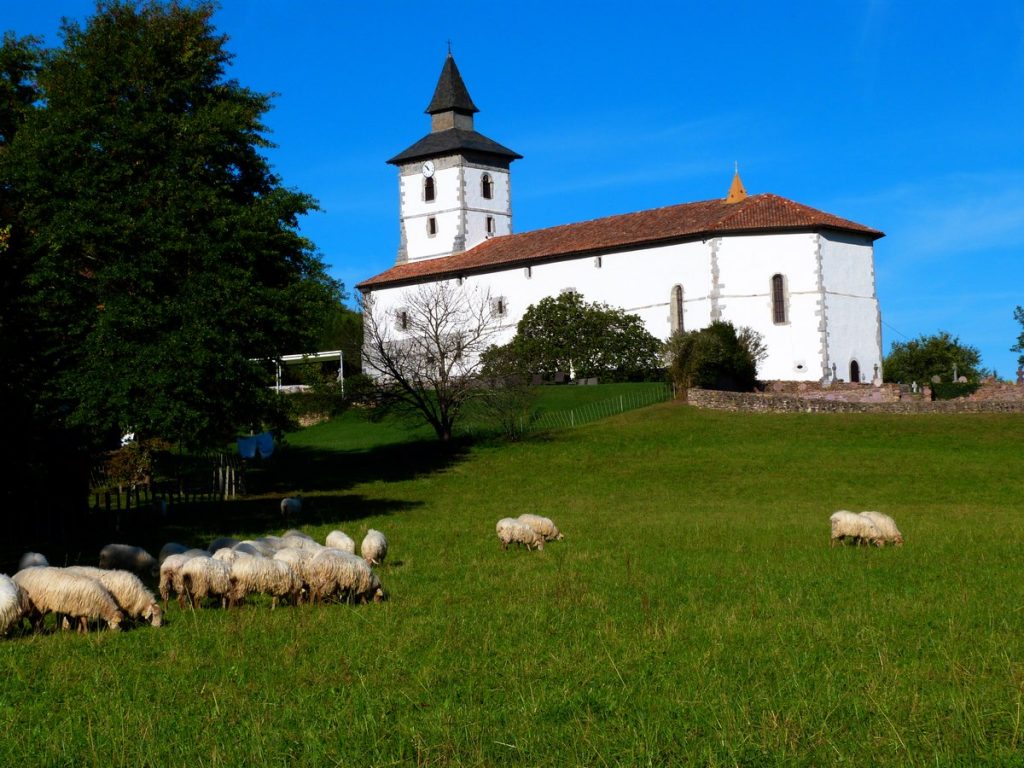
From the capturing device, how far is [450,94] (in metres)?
89.4

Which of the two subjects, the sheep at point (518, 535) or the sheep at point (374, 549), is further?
the sheep at point (518, 535)

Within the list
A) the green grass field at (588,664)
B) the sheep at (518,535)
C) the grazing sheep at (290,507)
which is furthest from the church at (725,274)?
the sheep at (518,535)

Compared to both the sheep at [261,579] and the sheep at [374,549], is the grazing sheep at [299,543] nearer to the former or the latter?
the sheep at [374,549]

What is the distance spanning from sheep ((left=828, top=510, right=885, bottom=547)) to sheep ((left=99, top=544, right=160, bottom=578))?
36.7 feet

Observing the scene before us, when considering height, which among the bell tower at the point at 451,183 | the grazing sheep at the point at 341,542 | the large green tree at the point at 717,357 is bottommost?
the grazing sheep at the point at 341,542

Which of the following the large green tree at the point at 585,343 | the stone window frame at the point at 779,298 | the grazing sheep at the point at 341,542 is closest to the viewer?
the grazing sheep at the point at 341,542

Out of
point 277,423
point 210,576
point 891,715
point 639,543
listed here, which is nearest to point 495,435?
point 277,423

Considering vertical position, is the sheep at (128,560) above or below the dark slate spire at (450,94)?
below

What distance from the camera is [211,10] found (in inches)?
1454

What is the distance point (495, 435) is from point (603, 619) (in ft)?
125

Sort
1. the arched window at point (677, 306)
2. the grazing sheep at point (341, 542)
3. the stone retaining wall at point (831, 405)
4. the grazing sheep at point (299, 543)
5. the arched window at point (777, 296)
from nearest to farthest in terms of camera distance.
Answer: the grazing sheep at point (299, 543)
the grazing sheep at point (341, 542)
the stone retaining wall at point (831, 405)
the arched window at point (777, 296)
the arched window at point (677, 306)

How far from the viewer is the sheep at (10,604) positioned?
480 inches

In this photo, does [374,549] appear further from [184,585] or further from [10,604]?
[10,604]

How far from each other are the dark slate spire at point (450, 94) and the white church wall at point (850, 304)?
104 feet
